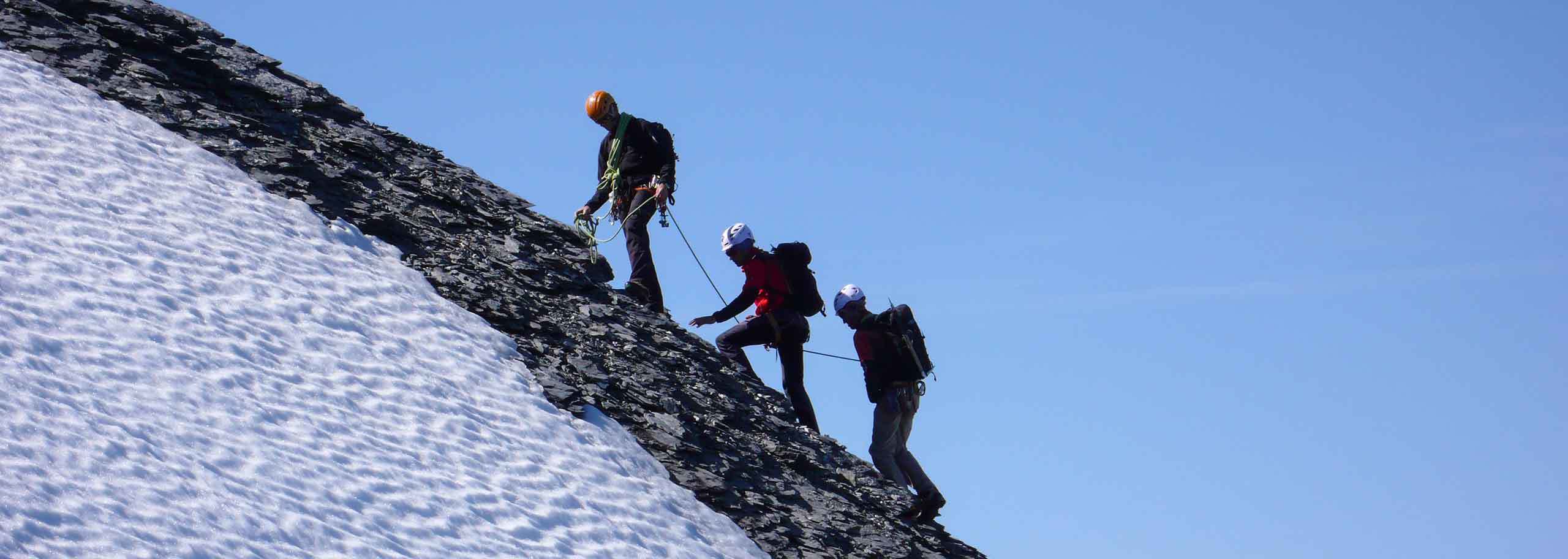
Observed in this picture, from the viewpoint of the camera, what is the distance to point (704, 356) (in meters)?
13.6

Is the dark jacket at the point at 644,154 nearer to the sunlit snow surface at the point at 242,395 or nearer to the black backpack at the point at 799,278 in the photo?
the black backpack at the point at 799,278

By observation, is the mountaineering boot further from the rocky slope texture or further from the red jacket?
the red jacket

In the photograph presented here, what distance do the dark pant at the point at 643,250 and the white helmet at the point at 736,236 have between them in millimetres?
852

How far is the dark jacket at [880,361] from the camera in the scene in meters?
13.1

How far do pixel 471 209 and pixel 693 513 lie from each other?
5498mm

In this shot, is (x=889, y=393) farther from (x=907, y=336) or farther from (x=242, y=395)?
(x=242, y=395)

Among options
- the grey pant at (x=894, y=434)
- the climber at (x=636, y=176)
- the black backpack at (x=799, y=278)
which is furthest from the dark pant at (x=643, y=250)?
the grey pant at (x=894, y=434)

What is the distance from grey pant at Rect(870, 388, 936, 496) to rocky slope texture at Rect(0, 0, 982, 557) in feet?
0.64

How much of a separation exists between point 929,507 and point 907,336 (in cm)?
166

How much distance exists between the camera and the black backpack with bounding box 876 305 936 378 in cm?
1316

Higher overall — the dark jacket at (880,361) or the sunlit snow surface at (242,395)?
the dark jacket at (880,361)

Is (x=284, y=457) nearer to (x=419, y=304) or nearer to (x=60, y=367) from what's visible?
(x=60, y=367)

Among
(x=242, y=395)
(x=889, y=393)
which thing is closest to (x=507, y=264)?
(x=889, y=393)

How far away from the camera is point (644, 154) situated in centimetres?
1411
